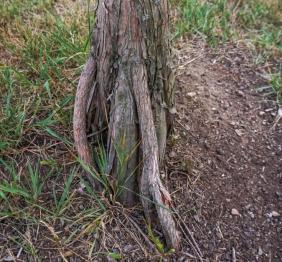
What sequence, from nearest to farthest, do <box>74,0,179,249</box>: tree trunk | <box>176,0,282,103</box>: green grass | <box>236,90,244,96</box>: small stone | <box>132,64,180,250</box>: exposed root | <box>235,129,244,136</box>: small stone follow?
1. <box>74,0,179,249</box>: tree trunk
2. <box>132,64,180,250</box>: exposed root
3. <box>235,129,244,136</box>: small stone
4. <box>236,90,244,96</box>: small stone
5. <box>176,0,282,103</box>: green grass

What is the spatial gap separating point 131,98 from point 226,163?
2.69ft

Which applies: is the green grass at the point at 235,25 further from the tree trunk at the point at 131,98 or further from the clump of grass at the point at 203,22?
the tree trunk at the point at 131,98

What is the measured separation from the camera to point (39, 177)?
7.85 feet

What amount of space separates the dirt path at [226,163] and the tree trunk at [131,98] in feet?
0.70

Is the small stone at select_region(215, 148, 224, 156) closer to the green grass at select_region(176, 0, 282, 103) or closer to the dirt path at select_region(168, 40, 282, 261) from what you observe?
the dirt path at select_region(168, 40, 282, 261)

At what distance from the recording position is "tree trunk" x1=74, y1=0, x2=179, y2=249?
6.52ft

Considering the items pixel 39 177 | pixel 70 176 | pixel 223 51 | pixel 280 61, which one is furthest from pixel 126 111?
pixel 280 61

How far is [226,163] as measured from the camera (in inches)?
102

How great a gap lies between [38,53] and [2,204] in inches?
44.1

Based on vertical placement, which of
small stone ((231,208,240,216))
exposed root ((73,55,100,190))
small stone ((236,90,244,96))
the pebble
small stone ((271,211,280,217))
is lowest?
small stone ((271,211,280,217))

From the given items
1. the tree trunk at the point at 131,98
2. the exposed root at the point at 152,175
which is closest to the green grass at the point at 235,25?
the tree trunk at the point at 131,98

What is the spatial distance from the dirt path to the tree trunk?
0.21 meters

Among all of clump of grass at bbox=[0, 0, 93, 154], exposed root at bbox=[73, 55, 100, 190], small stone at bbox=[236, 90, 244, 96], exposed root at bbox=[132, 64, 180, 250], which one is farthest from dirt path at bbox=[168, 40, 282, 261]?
clump of grass at bbox=[0, 0, 93, 154]

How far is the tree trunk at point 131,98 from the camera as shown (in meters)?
1.99
